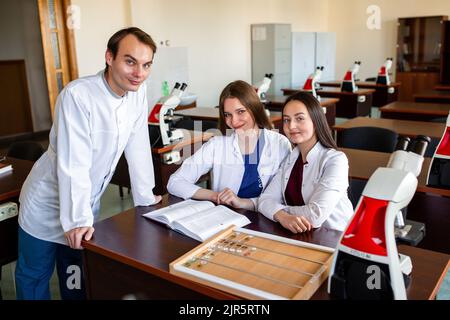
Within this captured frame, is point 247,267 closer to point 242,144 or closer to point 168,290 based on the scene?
point 168,290

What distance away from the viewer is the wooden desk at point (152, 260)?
1.20 metres

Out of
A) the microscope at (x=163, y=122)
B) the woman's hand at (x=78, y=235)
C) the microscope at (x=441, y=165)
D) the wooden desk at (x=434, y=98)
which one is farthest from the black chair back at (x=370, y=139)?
the wooden desk at (x=434, y=98)

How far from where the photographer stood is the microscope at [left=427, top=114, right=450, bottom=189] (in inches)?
78.4

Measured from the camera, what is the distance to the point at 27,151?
9.31 feet

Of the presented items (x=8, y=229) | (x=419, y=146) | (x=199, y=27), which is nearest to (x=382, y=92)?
(x=199, y=27)

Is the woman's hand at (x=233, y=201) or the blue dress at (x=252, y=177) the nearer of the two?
the woman's hand at (x=233, y=201)

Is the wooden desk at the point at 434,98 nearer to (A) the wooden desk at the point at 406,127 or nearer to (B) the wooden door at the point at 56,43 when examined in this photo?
(A) the wooden desk at the point at 406,127

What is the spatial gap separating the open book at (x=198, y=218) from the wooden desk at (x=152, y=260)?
26 millimetres

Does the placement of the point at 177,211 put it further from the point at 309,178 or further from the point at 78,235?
the point at 309,178

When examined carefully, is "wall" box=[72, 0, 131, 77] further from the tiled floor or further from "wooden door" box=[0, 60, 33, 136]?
the tiled floor

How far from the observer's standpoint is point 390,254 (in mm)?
977

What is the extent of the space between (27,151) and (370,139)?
229cm

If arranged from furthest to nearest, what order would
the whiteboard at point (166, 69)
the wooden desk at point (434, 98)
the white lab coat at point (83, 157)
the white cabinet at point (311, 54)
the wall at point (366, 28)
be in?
the wall at point (366, 28) → the white cabinet at point (311, 54) → the whiteboard at point (166, 69) → the wooden desk at point (434, 98) → the white lab coat at point (83, 157)

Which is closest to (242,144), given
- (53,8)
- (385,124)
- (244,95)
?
(244,95)
